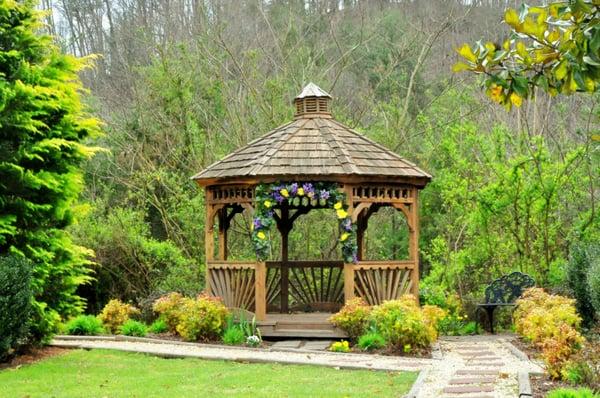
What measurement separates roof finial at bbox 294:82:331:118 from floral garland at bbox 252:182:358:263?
216 cm

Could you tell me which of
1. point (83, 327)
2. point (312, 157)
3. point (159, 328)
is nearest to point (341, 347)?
point (312, 157)

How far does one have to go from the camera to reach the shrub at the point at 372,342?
12.5 m

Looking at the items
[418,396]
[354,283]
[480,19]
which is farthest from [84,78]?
[418,396]

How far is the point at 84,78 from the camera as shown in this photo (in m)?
27.5

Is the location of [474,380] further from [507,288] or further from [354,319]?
[507,288]

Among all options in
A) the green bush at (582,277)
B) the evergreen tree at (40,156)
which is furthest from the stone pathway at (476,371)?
the evergreen tree at (40,156)

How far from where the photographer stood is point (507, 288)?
15.1m

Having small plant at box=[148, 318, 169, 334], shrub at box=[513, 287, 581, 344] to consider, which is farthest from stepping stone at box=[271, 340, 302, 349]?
shrub at box=[513, 287, 581, 344]

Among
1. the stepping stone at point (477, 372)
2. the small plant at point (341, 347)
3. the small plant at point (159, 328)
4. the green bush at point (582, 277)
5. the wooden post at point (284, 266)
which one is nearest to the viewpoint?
the stepping stone at point (477, 372)

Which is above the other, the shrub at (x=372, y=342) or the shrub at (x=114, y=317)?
the shrub at (x=114, y=317)

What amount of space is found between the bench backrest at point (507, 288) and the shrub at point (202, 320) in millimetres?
4679

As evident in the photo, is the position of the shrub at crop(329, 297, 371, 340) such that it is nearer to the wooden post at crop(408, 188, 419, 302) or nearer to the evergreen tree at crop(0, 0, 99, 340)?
the wooden post at crop(408, 188, 419, 302)

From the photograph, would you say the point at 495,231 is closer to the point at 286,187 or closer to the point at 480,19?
the point at 286,187

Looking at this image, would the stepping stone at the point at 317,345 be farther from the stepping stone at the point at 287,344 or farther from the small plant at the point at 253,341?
the small plant at the point at 253,341
